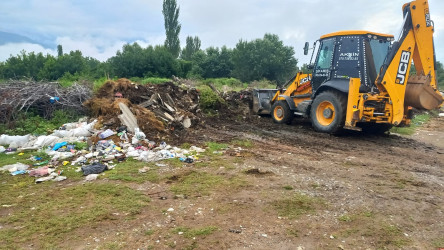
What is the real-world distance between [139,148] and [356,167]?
169 inches

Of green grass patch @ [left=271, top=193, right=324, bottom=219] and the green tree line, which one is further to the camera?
the green tree line

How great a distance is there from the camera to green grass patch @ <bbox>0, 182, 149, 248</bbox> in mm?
3207

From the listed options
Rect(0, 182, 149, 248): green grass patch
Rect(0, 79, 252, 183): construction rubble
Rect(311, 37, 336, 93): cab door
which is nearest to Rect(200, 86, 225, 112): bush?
Rect(0, 79, 252, 183): construction rubble

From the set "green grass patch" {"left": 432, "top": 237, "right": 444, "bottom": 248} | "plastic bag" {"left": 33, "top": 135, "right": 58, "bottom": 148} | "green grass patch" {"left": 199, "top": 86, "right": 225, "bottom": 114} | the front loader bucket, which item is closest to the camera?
"green grass patch" {"left": 432, "top": 237, "right": 444, "bottom": 248}

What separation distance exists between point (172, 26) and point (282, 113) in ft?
129

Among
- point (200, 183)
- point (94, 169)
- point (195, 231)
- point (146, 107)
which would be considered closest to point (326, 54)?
point (146, 107)

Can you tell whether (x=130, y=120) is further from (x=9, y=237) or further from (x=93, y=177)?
(x=9, y=237)

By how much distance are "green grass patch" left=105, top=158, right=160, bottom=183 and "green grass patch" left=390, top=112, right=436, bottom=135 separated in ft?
28.3

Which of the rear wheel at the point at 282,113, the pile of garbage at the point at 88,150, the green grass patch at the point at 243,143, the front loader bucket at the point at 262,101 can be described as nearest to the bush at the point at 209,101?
the front loader bucket at the point at 262,101

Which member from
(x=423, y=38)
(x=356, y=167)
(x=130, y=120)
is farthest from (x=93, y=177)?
(x=423, y=38)

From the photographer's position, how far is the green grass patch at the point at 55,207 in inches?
126

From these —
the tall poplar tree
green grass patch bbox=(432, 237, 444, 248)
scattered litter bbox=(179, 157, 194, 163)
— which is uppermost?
the tall poplar tree

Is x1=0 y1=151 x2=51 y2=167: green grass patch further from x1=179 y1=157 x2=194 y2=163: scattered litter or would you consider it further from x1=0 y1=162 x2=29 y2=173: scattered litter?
x1=179 y1=157 x2=194 y2=163: scattered litter

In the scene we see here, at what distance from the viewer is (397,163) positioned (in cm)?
614
